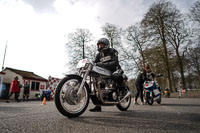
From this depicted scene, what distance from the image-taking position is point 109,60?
11.4ft

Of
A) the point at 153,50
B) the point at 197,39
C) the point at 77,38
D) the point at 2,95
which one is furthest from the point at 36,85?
the point at 197,39

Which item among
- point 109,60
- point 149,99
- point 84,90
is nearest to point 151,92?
point 149,99

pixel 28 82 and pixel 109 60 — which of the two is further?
pixel 28 82

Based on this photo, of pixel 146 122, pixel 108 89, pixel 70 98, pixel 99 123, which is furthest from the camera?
pixel 108 89

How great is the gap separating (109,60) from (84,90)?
1.11 meters

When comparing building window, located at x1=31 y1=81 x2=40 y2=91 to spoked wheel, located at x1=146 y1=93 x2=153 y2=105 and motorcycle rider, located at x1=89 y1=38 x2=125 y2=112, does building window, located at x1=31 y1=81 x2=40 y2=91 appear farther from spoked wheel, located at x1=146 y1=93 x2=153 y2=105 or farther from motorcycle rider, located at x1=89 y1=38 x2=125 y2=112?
motorcycle rider, located at x1=89 y1=38 x2=125 y2=112

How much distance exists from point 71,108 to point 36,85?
65.7 feet

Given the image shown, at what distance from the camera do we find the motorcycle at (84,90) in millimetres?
2375

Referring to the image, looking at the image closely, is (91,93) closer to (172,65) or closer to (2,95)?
(172,65)

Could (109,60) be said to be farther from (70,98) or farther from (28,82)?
(28,82)

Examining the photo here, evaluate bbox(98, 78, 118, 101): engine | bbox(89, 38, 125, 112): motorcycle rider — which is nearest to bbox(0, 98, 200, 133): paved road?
bbox(98, 78, 118, 101): engine

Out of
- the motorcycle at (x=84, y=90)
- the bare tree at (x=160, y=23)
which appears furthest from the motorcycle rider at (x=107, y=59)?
the bare tree at (x=160, y=23)

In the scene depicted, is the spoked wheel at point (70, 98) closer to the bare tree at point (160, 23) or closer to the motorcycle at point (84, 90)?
the motorcycle at point (84, 90)

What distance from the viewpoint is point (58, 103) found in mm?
2262
